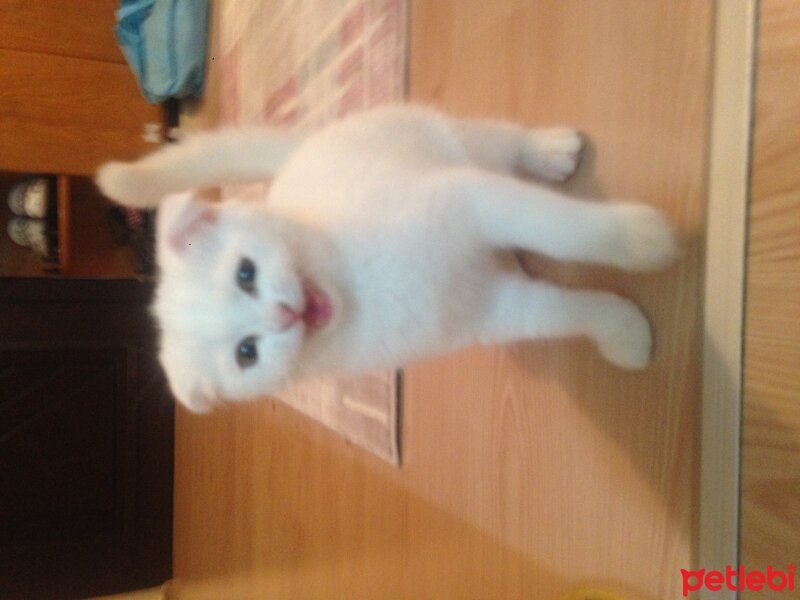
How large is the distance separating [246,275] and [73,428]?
5.92 feet

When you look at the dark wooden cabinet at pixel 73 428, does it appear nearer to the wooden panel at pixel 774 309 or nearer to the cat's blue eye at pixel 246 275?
the cat's blue eye at pixel 246 275

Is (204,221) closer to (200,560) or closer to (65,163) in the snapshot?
(65,163)

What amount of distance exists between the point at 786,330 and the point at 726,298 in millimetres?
72

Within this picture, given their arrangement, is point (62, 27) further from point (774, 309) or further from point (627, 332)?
point (774, 309)

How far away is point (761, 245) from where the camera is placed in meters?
0.70

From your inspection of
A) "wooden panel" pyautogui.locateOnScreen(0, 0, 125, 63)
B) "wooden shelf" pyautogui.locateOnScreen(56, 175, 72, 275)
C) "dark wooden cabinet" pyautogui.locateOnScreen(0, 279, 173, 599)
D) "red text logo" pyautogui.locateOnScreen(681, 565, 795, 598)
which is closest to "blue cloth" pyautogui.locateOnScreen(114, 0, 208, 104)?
"wooden panel" pyautogui.locateOnScreen(0, 0, 125, 63)

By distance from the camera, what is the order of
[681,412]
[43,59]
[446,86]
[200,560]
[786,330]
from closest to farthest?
[786,330] < [681,412] < [446,86] < [43,59] < [200,560]

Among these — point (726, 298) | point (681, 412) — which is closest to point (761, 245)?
point (726, 298)

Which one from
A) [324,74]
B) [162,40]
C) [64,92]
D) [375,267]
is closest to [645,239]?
[375,267]

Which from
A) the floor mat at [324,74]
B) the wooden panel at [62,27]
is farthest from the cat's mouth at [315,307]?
the wooden panel at [62,27]

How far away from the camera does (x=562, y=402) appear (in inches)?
38.1

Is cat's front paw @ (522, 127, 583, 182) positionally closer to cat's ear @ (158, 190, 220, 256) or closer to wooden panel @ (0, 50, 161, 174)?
cat's ear @ (158, 190, 220, 256)

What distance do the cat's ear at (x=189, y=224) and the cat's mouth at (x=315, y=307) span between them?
0.40 feet

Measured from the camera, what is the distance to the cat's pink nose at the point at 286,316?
681mm
